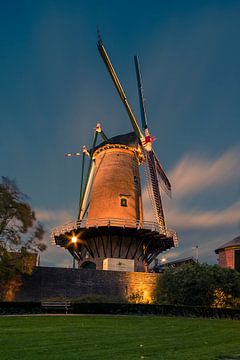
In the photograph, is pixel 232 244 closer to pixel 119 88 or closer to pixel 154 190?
pixel 154 190

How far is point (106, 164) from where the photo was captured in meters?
37.3

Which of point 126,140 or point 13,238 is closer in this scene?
point 13,238

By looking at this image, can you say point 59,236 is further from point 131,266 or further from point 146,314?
point 146,314

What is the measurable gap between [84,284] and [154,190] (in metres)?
12.7

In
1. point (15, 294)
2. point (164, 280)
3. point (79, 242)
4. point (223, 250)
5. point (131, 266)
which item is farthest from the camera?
point (223, 250)

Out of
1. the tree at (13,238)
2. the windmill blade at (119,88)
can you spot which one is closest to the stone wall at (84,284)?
the tree at (13,238)

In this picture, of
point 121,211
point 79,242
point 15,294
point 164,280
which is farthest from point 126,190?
point 15,294

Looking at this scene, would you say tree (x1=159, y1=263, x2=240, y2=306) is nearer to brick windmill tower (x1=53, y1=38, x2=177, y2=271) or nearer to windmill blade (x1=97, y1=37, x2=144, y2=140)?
brick windmill tower (x1=53, y1=38, x2=177, y2=271)

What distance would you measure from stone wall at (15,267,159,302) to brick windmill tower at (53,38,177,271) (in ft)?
8.67

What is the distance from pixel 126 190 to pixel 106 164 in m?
3.24

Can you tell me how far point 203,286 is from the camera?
2622 centimetres

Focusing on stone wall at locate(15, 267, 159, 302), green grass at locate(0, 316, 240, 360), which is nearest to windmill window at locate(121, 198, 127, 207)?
stone wall at locate(15, 267, 159, 302)

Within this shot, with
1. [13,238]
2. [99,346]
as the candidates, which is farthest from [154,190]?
[99,346]

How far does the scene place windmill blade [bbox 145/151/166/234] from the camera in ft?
118
